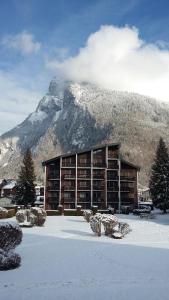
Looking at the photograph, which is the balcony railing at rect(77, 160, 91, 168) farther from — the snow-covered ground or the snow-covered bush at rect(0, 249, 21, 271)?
the snow-covered bush at rect(0, 249, 21, 271)

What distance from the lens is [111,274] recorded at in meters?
16.9

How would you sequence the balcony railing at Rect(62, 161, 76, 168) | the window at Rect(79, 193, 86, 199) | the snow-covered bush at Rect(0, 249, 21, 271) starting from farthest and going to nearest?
1. the balcony railing at Rect(62, 161, 76, 168)
2. the window at Rect(79, 193, 86, 199)
3. the snow-covered bush at Rect(0, 249, 21, 271)

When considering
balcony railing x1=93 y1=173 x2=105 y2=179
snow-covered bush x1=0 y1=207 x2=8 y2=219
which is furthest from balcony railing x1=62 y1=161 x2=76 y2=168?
snow-covered bush x1=0 y1=207 x2=8 y2=219

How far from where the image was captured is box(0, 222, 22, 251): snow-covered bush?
1847cm

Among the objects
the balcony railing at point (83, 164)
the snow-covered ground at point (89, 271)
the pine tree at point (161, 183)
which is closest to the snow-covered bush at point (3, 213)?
the snow-covered ground at point (89, 271)

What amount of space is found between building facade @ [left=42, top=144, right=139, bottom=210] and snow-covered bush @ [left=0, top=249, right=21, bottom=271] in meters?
58.2

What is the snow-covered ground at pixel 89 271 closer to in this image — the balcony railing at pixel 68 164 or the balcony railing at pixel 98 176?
the balcony railing at pixel 68 164

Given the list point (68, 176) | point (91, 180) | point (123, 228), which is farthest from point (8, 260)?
point (91, 180)

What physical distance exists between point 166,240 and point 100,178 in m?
50.0

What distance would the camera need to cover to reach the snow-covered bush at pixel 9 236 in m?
18.5

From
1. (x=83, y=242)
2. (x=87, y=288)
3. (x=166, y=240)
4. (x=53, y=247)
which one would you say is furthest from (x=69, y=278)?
(x=166, y=240)

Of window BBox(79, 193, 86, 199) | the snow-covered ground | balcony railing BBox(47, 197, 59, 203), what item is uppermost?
window BBox(79, 193, 86, 199)

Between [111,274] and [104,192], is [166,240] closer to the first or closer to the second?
[111,274]

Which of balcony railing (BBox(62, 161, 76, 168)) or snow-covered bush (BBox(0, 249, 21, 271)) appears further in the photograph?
balcony railing (BBox(62, 161, 76, 168))
